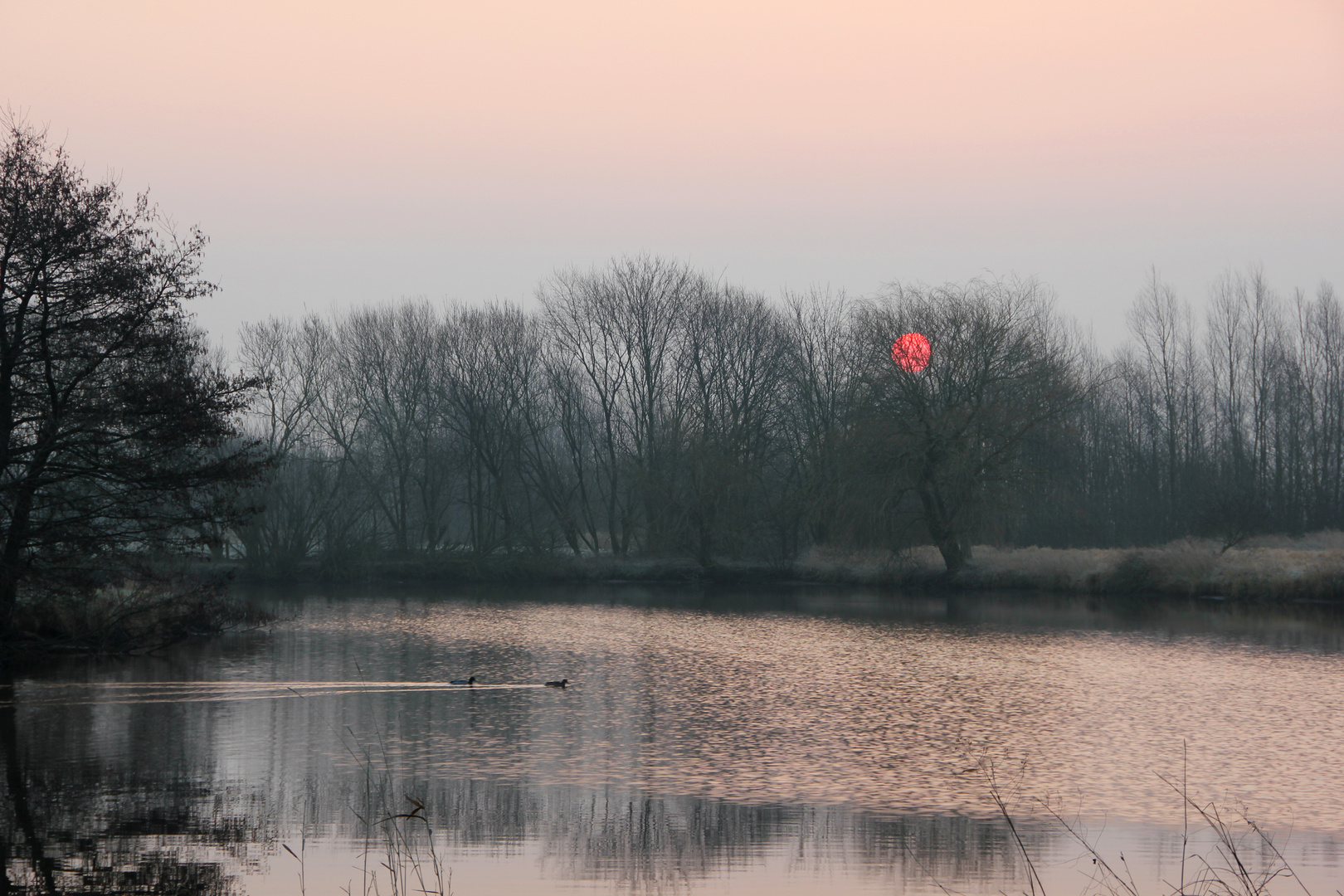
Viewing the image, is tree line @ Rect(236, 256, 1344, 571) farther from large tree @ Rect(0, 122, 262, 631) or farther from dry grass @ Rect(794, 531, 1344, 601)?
large tree @ Rect(0, 122, 262, 631)

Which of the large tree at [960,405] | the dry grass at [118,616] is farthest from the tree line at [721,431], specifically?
the dry grass at [118,616]

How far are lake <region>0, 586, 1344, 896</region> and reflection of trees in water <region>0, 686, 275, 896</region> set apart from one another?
0.04 meters

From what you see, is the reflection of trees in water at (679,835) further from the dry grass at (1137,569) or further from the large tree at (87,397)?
the dry grass at (1137,569)

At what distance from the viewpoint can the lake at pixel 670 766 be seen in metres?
8.28

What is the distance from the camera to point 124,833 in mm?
8883

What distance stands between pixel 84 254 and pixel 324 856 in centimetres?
1338

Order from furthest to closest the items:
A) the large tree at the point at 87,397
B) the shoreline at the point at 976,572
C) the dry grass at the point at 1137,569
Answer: the shoreline at the point at 976,572
the dry grass at the point at 1137,569
the large tree at the point at 87,397

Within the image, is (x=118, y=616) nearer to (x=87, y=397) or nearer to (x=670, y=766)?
(x=87, y=397)

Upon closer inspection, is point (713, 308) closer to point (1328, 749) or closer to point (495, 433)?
point (495, 433)

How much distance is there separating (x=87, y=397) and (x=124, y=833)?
456 inches

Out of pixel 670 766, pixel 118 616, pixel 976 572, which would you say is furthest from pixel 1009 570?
pixel 670 766

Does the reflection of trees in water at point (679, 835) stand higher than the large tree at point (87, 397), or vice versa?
the large tree at point (87, 397)

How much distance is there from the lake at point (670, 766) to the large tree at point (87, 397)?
2291mm

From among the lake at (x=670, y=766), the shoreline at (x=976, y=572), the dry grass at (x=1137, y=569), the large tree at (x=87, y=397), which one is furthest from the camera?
the shoreline at (x=976, y=572)
